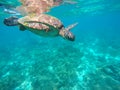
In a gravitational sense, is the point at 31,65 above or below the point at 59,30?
below

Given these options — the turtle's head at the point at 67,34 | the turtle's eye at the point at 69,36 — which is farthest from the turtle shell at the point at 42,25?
the turtle's eye at the point at 69,36

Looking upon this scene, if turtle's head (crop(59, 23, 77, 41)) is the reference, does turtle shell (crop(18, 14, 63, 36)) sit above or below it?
above

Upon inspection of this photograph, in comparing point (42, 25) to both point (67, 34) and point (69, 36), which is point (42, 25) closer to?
point (67, 34)

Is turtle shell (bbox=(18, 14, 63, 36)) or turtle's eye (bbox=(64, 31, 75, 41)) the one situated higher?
turtle shell (bbox=(18, 14, 63, 36))

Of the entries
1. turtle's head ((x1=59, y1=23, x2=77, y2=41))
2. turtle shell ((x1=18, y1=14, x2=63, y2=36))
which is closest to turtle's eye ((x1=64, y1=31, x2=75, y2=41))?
turtle's head ((x1=59, y1=23, x2=77, y2=41))

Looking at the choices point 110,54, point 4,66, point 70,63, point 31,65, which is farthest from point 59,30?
point 110,54

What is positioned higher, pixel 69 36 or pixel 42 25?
pixel 42 25

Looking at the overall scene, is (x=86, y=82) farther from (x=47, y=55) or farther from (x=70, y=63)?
(x=47, y=55)

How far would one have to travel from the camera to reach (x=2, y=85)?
1480 cm

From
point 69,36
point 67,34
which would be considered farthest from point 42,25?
point 69,36

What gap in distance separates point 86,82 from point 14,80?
6919 mm

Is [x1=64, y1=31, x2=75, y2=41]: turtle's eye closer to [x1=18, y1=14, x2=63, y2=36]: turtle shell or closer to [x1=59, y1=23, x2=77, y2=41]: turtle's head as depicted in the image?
[x1=59, y1=23, x2=77, y2=41]: turtle's head

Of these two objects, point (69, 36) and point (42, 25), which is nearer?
point (69, 36)

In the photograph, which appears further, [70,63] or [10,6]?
[10,6]
